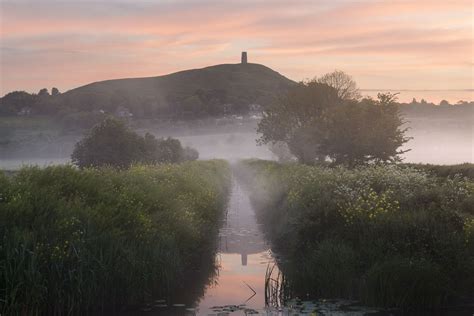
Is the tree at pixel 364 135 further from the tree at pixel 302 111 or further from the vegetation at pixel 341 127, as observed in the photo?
the tree at pixel 302 111

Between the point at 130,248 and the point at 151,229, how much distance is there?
225cm

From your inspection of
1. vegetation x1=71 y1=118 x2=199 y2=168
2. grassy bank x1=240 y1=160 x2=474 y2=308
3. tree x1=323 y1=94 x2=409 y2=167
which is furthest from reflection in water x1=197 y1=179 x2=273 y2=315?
vegetation x1=71 y1=118 x2=199 y2=168

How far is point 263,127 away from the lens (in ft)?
297

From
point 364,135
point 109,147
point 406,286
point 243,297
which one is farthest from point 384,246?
point 109,147

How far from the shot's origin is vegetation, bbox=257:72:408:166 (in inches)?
2410

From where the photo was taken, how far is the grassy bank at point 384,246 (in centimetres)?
1631

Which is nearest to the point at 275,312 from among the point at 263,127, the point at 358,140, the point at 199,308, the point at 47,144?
the point at 199,308

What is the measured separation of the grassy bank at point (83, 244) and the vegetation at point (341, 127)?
42.1 meters

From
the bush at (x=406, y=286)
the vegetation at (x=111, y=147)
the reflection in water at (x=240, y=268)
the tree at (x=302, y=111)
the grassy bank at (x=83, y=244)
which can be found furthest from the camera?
the vegetation at (x=111, y=147)

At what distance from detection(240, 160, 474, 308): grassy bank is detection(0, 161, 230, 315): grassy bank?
4.32 metres

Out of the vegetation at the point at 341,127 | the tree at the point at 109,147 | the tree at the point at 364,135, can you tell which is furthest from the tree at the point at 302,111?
the tree at the point at 109,147

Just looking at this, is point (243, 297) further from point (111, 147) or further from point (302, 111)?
point (111, 147)

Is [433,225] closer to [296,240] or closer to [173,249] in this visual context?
[296,240]

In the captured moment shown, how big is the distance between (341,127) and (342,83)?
26.8 metres
